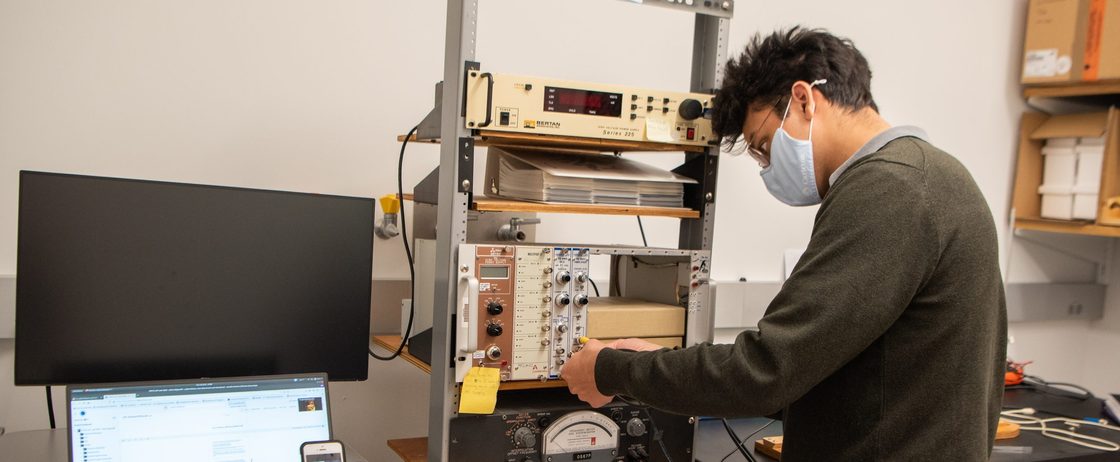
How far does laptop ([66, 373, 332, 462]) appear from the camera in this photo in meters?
1.39

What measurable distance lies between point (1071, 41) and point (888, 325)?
2342 millimetres

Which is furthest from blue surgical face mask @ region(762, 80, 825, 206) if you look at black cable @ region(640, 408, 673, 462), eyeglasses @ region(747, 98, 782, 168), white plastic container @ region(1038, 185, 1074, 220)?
white plastic container @ region(1038, 185, 1074, 220)

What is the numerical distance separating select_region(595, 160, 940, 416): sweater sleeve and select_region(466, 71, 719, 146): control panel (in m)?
0.48

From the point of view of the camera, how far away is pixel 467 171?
61.7 inches

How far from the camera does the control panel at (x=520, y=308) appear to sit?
62.2 inches

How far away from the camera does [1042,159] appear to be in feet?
10.7

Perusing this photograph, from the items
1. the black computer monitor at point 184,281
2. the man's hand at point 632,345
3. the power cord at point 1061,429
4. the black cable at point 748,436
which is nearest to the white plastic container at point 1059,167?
the power cord at point 1061,429

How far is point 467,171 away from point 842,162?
67 centimetres

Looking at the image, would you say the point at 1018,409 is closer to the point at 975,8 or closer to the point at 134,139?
the point at 975,8

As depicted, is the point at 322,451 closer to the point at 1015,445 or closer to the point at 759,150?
the point at 759,150

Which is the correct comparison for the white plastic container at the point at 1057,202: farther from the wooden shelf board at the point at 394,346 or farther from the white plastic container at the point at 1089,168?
the wooden shelf board at the point at 394,346

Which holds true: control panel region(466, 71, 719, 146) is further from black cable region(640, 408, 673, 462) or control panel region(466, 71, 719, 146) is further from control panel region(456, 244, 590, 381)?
black cable region(640, 408, 673, 462)

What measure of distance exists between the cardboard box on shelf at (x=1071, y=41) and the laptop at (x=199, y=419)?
2.77 metres

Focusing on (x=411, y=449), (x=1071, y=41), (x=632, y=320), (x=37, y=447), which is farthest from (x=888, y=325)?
(x=1071, y=41)
